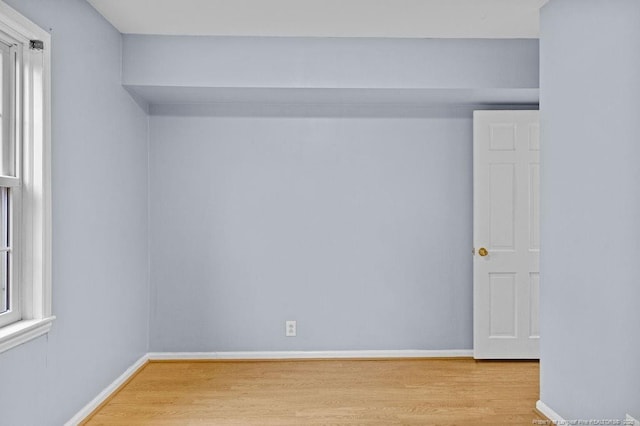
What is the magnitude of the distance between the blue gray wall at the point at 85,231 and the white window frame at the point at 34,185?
0.48ft

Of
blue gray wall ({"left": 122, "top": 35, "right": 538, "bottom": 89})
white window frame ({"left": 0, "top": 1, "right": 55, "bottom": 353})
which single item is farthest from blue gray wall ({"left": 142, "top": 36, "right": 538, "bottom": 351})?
white window frame ({"left": 0, "top": 1, "right": 55, "bottom": 353})

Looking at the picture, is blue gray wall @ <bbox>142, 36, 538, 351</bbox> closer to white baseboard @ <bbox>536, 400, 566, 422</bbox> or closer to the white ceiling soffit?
the white ceiling soffit

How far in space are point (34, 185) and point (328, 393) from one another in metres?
2.21

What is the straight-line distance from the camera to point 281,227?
4438 millimetres

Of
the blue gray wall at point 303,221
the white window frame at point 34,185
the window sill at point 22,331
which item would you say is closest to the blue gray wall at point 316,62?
the blue gray wall at point 303,221

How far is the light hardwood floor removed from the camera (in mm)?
3193

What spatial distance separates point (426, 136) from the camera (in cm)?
446

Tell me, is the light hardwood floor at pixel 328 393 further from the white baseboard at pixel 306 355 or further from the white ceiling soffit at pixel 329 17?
the white ceiling soffit at pixel 329 17

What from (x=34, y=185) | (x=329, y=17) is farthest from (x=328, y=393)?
(x=329, y=17)

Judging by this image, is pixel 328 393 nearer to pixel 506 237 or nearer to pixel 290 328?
pixel 290 328

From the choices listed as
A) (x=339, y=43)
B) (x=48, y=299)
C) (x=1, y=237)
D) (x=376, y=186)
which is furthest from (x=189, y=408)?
(x=339, y=43)

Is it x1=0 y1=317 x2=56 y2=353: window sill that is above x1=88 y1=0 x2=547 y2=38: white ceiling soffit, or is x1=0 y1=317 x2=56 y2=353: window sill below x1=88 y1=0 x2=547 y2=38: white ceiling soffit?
below

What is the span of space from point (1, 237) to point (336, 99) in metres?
2.56

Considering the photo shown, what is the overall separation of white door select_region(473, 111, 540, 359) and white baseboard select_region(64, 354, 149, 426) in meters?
2.66
